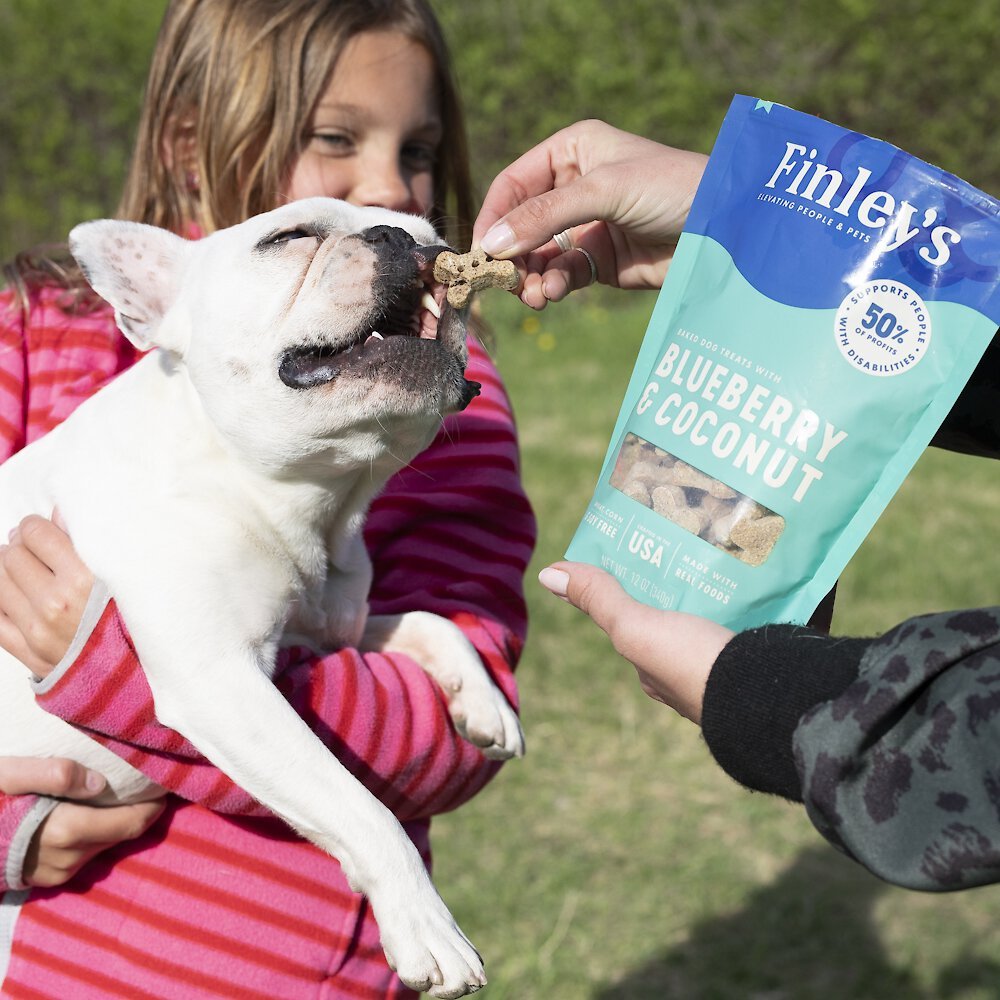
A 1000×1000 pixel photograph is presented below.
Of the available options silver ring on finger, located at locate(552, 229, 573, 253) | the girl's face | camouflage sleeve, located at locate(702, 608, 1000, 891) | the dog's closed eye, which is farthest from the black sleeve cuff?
the girl's face

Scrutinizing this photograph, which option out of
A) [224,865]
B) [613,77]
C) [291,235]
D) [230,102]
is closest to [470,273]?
[291,235]

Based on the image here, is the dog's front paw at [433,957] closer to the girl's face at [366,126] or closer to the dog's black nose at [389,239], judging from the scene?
the dog's black nose at [389,239]

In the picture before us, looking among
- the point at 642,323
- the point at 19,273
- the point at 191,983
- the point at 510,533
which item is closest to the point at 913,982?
the point at 510,533

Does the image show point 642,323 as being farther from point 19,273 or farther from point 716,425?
point 716,425

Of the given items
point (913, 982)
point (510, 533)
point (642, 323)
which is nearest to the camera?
point (510, 533)

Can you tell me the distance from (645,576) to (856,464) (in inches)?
12.3

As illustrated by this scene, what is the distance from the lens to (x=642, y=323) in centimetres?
938

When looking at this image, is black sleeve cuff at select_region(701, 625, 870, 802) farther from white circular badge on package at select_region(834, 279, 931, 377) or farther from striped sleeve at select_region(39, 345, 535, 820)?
striped sleeve at select_region(39, 345, 535, 820)

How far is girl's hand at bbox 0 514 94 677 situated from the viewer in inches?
72.0

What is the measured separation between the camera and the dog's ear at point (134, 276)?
6.66 ft

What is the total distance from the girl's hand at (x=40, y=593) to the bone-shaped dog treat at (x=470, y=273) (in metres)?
0.67

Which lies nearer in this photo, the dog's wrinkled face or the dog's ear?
the dog's wrinkled face

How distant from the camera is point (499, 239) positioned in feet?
6.05

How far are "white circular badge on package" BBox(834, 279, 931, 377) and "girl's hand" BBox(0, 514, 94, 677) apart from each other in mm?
1100
